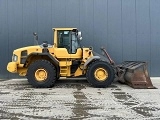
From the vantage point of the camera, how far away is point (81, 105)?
774 cm

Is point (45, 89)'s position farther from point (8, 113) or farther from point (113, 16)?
point (113, 16)

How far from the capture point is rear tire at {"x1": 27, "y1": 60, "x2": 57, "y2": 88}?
11297 mm

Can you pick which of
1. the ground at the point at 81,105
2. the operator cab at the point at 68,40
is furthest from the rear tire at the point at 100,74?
the ground at the point at 81,105

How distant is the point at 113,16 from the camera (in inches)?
584

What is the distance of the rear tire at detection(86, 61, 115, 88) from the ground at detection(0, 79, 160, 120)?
121cm

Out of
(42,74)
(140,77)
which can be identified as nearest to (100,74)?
(140,77)

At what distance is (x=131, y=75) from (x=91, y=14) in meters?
4.58

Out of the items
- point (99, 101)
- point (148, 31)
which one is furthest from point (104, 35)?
point (99, 101)

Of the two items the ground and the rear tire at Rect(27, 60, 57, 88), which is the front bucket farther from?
the rear tire at Rect(27, 60, 57, 88)

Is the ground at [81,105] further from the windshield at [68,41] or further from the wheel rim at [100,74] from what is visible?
the windshield at [68,41]

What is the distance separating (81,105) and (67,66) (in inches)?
163

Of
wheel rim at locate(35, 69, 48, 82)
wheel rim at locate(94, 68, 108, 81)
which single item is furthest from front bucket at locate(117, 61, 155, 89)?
wheel rim at locate(35, 69, 48, 82)

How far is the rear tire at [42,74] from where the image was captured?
1130cm

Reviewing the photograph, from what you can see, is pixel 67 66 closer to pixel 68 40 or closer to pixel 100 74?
pixel 68 40
